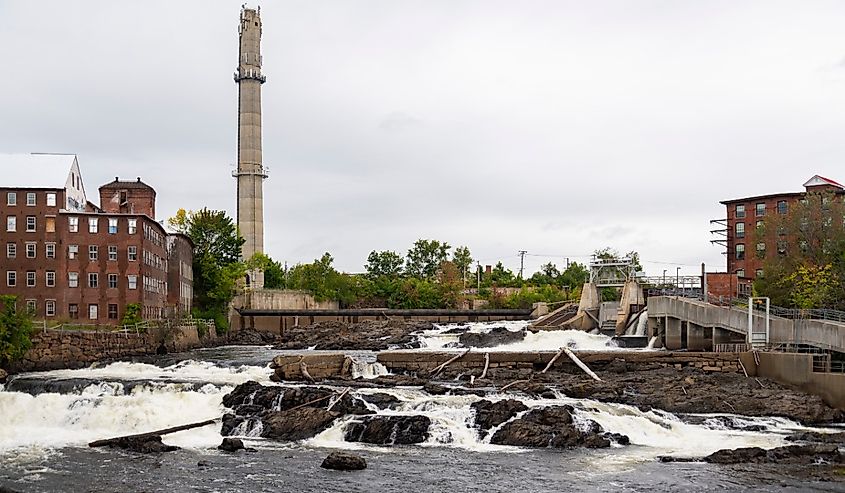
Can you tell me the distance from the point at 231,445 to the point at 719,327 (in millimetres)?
30358

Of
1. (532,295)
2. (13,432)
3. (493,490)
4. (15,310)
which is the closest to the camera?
(493,490)

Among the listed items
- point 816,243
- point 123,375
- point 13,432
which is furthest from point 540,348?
point 13,432

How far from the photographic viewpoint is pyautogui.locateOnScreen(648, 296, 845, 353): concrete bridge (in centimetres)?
4288

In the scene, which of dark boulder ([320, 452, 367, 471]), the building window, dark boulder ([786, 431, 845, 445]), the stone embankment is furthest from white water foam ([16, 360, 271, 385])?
the building window

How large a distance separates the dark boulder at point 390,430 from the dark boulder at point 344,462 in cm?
401

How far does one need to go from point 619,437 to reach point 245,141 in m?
90.5

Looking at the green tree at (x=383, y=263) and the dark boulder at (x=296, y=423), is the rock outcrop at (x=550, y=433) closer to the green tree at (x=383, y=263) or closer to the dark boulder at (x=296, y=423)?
the dark boulder at (x=296, y=423)

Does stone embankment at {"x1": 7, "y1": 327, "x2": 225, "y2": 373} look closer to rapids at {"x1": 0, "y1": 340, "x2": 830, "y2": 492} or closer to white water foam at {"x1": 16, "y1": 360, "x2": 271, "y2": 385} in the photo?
white water foam at {"x1": 16, "y1": 360, "x2": 271, "y2": 385}

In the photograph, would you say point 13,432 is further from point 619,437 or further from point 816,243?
point 816,243

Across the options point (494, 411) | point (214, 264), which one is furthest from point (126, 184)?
point (494, 411)

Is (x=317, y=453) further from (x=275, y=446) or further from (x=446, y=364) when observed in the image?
(x=446, y=364)

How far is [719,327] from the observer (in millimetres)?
50156

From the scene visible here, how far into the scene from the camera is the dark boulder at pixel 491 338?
65.4 metres

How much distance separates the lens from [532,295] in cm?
11219
